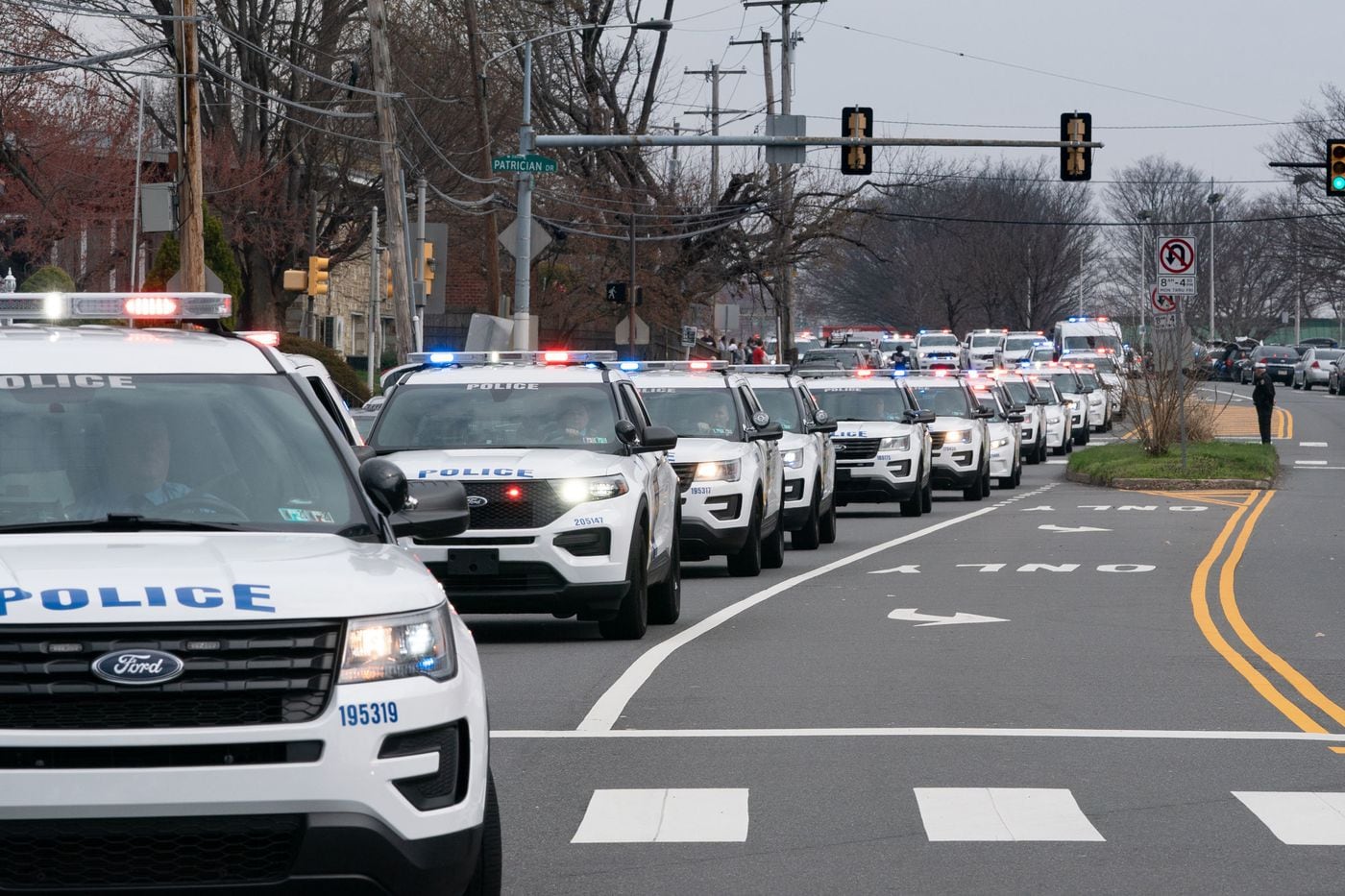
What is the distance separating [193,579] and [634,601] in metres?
8.43

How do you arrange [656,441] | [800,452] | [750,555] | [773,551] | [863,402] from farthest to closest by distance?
[863,402]
[800,452]
[773,551]
[750,555]
[656,441]

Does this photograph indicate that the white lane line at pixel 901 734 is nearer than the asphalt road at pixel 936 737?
No

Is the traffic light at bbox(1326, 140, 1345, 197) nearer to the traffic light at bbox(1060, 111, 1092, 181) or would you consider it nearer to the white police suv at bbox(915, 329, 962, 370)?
the traffic light at bbox(1060, 111, 1092, 181)

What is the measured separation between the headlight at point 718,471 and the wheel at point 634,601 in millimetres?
3988

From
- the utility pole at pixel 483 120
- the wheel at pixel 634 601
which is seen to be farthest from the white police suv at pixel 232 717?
the utility pole at pixel 483 120

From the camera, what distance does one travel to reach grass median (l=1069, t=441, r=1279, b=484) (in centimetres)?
3422

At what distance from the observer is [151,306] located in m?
7.57

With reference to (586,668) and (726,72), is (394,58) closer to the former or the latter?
(726,72)

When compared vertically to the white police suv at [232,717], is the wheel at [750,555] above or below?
below

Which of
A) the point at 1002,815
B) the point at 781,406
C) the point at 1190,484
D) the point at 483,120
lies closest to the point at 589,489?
the point at 1002,815

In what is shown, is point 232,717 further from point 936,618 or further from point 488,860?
point 936,618

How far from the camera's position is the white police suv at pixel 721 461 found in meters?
18.2

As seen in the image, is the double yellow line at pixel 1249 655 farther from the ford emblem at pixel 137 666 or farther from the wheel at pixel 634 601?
the ford emblem at pixel 137 666

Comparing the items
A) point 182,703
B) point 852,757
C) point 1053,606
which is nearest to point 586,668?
point 852,757
